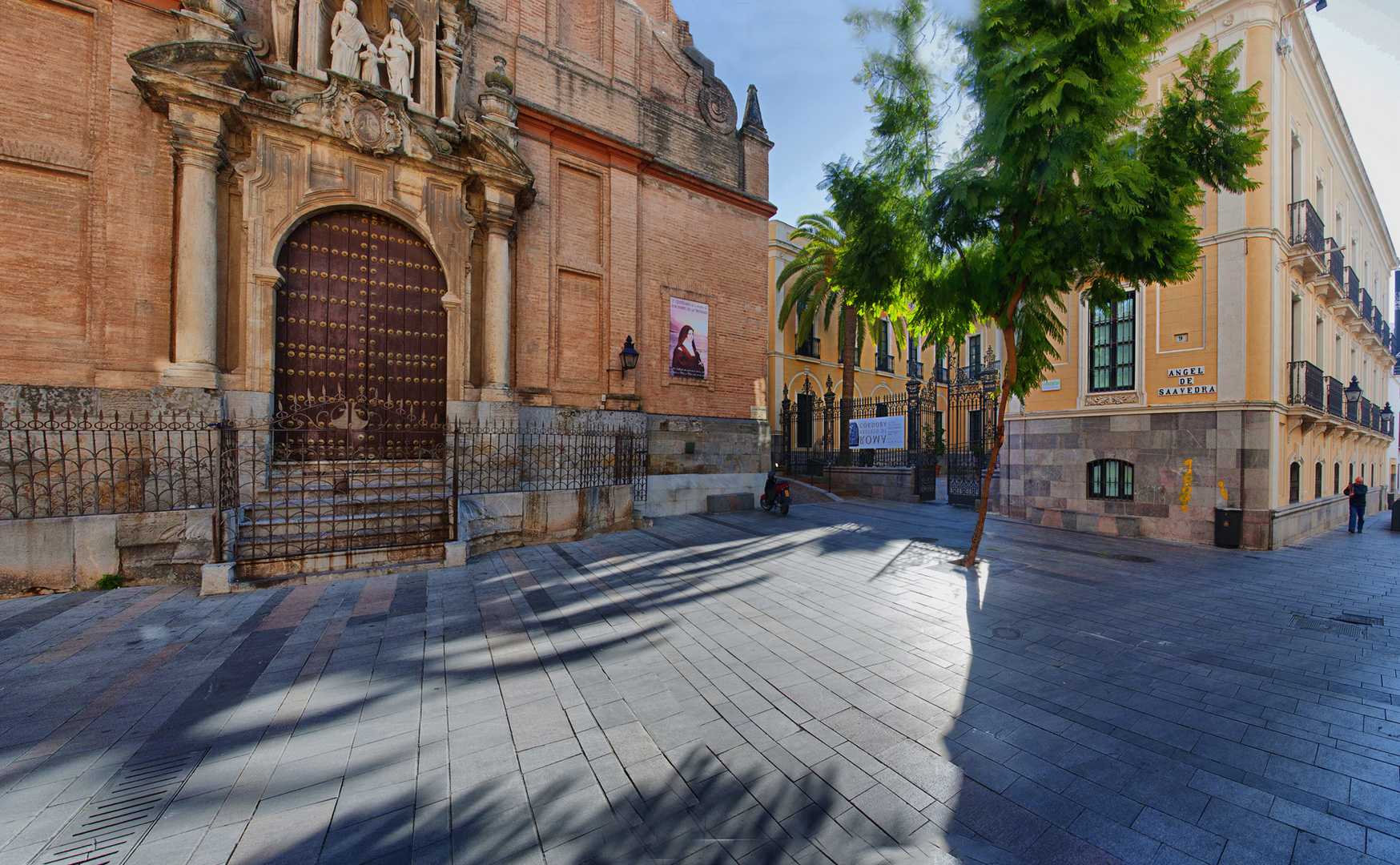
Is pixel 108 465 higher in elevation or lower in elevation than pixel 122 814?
higher

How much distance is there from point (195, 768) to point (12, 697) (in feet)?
6.42

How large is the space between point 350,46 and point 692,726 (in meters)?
12.0

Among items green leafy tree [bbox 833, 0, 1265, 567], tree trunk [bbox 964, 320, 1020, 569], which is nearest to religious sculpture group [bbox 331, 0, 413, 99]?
green leafy tree [bbox 833, 0, 1265, 567]

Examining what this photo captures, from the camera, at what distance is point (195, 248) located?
7.41 metres

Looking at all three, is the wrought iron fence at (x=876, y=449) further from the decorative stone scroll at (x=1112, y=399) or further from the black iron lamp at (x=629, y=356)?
the black iron lamp at (x=629, y=356)

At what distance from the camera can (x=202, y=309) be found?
7414 millimetres

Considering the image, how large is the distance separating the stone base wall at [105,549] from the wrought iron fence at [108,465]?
0.32 meters

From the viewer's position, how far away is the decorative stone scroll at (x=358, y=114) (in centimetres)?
841

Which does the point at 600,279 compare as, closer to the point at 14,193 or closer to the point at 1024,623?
the point at 14,193

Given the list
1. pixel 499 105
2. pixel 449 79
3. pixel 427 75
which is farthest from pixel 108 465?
pixel 499 105

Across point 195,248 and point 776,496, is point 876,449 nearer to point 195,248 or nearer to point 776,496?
point 776,496

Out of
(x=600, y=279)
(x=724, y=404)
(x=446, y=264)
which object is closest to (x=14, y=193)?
(x=446, y=264)

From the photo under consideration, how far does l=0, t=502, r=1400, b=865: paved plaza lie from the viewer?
2230 mm

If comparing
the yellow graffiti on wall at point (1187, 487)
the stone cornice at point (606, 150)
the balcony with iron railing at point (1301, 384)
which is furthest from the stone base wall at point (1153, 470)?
the stone cornice at point (606, 150)
